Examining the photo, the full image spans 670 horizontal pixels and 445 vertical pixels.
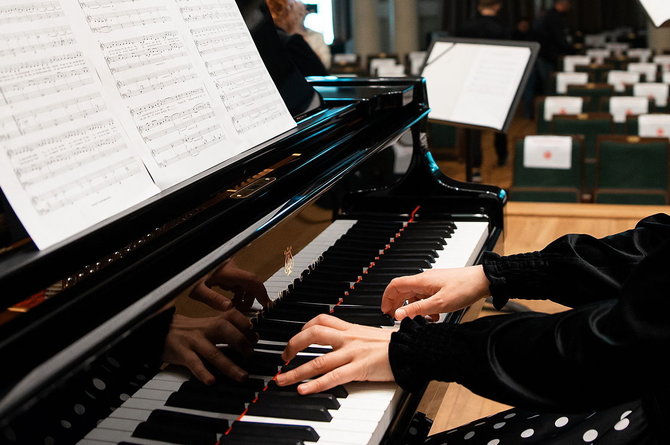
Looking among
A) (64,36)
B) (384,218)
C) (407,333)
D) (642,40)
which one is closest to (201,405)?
(407,333)

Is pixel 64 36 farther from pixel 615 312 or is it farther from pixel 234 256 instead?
pixel 615 312

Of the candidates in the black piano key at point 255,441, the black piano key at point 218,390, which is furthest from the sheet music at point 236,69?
the black piano key at point 255,441

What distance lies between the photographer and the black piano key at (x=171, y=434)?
1.14 meters

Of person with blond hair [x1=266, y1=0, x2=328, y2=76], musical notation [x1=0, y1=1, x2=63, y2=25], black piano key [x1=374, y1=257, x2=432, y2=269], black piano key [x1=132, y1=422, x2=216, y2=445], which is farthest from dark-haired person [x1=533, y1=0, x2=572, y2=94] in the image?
black piano key [x1=132, y1=422, x2=216, y2=445]

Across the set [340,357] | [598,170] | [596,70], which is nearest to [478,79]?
[598,170]

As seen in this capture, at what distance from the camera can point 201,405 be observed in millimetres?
1213

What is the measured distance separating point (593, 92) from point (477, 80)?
4831 millimetres

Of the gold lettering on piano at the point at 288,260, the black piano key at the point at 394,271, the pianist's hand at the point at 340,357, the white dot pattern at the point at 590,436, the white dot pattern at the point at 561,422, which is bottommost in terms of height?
the white dot pattern at the point at 561,422

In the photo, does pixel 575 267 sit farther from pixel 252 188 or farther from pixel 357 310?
pixel 252 188

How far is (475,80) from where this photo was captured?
3.95 m

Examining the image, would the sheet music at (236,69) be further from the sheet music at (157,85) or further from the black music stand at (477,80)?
the black music stand at (477,80)

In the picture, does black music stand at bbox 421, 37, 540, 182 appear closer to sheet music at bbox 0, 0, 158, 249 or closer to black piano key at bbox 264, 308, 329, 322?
black piano key at bbox 264, 308, 329, 322

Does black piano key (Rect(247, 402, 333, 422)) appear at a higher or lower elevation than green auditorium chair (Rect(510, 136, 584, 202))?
higher

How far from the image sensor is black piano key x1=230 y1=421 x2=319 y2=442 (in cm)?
116
